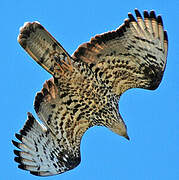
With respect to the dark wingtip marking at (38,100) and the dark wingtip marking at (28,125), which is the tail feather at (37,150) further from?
the dark wingtip marking at (38,100)

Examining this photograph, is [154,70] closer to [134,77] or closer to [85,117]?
[134,77]

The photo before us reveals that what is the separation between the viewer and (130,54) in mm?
8461

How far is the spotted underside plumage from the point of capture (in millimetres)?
8203

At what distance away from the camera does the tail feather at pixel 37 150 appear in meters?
8.51

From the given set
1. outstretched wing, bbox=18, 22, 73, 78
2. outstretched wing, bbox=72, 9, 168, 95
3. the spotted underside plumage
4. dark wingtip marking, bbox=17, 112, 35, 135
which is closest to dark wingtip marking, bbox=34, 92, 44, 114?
the spotted underside plumage

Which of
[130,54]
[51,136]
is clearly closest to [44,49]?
[130,54]

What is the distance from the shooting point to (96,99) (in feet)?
28.1

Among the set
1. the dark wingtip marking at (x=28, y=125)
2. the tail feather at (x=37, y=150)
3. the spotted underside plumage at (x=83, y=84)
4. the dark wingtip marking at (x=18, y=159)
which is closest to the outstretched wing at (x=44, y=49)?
the spotted underside plumage at (x=83, y=84)

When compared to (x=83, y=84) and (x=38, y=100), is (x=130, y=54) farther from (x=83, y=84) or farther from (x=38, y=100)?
(x=38, y=100)

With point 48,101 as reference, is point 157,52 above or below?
above

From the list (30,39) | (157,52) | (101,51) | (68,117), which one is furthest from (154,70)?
(30,39)

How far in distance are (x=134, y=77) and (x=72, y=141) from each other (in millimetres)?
1713

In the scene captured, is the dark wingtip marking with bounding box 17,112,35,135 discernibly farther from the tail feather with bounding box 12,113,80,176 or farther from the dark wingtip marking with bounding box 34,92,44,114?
the dark wingtip marking with bounding box 34,92,44,114

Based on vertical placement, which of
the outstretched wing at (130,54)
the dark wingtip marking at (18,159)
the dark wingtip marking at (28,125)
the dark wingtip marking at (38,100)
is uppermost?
the outstretched wing at (130,54)
